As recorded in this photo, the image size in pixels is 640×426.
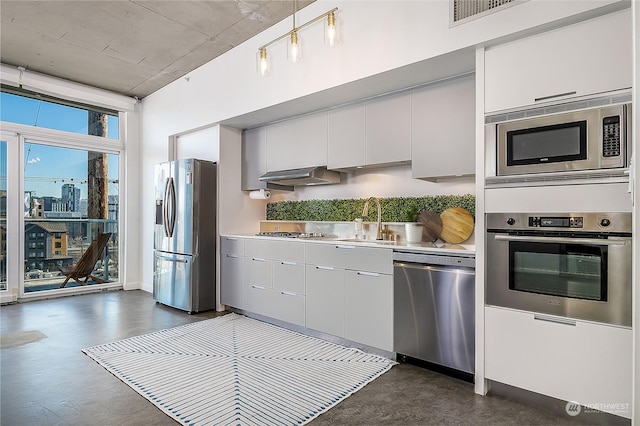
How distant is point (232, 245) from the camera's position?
14.8 feet

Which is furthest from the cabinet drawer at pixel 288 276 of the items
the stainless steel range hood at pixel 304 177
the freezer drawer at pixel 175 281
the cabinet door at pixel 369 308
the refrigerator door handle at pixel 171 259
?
the refrigerator door handle at pixel 171 259

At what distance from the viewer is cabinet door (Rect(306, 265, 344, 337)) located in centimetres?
338

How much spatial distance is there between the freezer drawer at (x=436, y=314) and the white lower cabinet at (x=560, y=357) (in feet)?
0.53

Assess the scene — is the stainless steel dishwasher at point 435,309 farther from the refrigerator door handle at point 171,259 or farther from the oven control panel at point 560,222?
the refrigerator door handle at point 171,259

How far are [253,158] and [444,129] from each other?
2551mm

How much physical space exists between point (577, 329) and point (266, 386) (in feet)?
6.44

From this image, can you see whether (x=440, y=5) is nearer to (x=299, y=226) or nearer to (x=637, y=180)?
(x=637, y=180)

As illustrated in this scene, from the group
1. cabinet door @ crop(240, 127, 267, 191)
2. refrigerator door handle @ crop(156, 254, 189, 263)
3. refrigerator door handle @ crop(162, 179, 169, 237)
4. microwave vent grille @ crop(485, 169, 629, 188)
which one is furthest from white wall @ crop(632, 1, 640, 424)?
refrigerator door handle @ crop(162, 179, 169, 237)

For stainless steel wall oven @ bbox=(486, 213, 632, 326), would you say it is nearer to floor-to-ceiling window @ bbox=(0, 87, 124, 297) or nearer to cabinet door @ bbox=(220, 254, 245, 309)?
cabinet door @ bbox=(220, 254, 245, 309)

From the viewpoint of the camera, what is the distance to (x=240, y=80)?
4262 millimetres

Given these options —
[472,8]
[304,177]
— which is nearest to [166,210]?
[304,177]

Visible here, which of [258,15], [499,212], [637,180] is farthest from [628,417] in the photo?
[258,15]

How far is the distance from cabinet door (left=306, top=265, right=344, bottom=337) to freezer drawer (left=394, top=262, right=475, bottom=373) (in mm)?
577

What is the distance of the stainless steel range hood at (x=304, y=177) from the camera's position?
3.99 m
